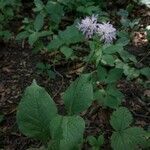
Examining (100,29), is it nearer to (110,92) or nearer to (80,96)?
(110,92)

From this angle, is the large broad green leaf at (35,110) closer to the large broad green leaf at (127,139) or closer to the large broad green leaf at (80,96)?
the large broad green leaf at (80,96)

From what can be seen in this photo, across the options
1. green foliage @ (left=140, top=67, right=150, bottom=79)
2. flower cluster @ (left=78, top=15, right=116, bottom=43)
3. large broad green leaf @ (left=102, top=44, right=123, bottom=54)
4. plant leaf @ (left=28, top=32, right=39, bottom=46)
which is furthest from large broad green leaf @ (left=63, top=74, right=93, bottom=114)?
plant leaf @ (left=28, top=32, right=39, bottom=46)

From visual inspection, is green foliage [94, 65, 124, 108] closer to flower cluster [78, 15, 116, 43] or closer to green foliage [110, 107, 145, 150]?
flower cluster [78, 15, 116, 43]

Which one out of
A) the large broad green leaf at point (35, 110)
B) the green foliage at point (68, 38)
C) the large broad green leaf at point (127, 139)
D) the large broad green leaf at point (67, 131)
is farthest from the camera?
the green foliage at point (68, 38)

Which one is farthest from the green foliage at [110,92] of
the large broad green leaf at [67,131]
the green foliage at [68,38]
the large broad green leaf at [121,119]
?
the large broad green leaf at [67,131]

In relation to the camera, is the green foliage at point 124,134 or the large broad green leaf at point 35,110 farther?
the green foliage at point 124,134

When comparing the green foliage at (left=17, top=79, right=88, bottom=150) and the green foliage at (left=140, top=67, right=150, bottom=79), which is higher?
the green foliage at (left=140, top=67, right=150, bottom=79)

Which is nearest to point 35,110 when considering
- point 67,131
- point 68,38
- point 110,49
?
point 67,131

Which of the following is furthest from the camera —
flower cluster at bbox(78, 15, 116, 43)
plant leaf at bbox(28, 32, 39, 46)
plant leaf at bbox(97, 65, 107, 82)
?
plant leaf at bbox(28, 32, 39, 46)
